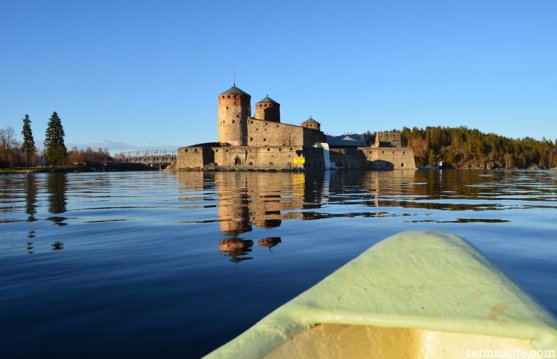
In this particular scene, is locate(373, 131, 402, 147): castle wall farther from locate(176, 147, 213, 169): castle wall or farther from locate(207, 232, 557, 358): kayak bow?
locate(207, 232, 557, 358): kayak bow

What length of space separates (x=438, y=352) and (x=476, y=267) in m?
0.51

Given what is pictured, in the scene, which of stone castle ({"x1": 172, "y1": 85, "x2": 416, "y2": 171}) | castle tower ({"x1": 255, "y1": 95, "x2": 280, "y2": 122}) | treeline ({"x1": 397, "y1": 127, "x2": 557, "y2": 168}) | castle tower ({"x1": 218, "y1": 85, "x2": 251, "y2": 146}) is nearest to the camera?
stone castle ({"x1": 172, "y1": 85, "x2": 416, "y2": 171})

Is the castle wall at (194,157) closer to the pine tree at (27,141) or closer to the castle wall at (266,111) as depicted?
the castle wall at (266,111)

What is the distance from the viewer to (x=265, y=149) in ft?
222

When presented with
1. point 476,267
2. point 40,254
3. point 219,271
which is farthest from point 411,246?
point 40,254

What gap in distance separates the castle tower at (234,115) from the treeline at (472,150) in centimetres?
6950

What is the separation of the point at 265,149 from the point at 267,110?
431 inches

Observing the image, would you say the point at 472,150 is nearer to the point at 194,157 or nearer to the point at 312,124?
the point at 312,124

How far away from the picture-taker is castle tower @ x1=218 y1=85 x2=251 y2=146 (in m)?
71.8

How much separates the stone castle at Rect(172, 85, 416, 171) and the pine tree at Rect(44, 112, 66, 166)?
26.1 metres

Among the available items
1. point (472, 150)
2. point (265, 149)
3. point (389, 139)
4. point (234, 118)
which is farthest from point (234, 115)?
point (472, 150)

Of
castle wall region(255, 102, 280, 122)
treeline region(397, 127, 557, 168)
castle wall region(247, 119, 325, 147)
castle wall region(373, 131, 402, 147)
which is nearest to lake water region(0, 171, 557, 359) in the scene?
castle wall region(247, 119, 325, 147)

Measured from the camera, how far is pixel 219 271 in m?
5.20

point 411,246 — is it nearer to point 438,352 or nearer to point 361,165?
point 438,352
